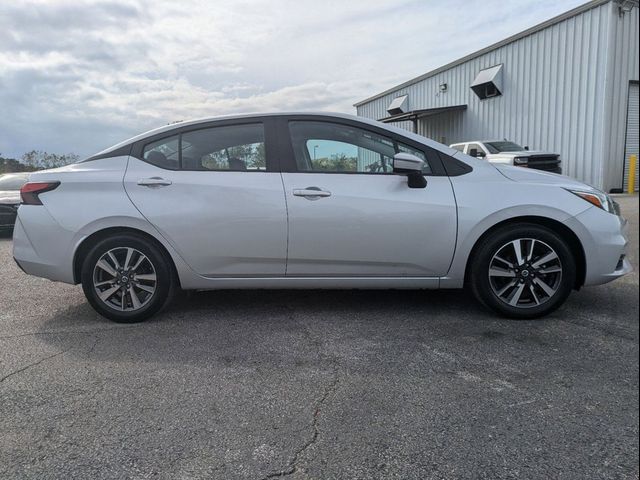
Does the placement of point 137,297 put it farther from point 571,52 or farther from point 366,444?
point 571,52

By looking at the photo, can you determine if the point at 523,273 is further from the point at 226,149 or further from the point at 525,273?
the point at 226,149

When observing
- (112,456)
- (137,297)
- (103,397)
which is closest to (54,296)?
(137,297)

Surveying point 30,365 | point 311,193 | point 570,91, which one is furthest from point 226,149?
point 570,91

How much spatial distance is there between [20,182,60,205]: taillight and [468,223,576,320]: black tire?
3.18m

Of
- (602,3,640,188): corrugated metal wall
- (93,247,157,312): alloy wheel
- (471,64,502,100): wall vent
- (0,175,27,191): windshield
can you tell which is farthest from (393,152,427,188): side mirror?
(471,64,502,100): wall vent

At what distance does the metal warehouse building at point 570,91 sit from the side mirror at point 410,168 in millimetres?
10469

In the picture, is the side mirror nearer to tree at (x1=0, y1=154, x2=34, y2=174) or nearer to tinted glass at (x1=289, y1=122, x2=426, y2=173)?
tinted glass at (x1=289, y1=122, x2=426, y2=173)

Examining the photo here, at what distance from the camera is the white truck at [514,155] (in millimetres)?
13602

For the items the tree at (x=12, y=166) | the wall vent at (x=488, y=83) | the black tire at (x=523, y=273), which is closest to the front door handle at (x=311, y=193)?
the black tire at (x=523, y=273)

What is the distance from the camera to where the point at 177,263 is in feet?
12.0

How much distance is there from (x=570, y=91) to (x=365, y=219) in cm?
1406

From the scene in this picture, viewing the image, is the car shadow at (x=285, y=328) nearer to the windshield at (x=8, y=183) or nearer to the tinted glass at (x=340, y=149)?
the tinted glass at (x=340, y=149)

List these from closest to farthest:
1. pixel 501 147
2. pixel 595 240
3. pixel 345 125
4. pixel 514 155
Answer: pixel 595 240 < pixel 345 125 < pixel 514 155 < pixel 501 147

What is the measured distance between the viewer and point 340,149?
3.73 metres
